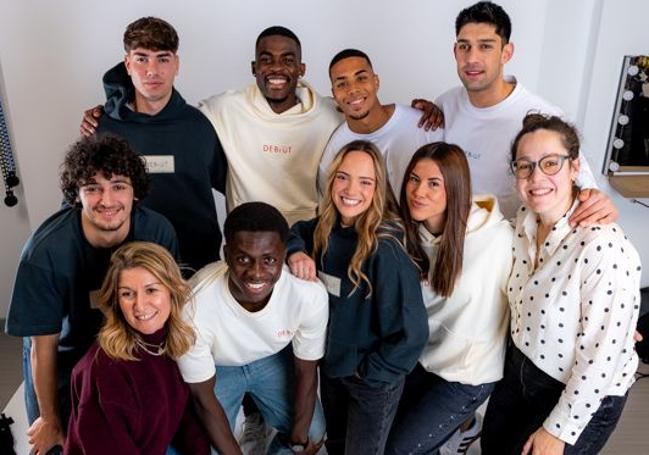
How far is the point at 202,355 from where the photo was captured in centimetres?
182

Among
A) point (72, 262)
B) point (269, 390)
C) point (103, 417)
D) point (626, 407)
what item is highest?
point (72, 262)

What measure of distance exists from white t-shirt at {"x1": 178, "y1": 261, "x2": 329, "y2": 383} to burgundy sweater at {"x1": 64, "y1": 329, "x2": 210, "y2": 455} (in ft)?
0.33

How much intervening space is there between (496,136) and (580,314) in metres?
0.88

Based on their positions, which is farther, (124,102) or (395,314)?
(124,102)

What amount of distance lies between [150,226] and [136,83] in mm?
657

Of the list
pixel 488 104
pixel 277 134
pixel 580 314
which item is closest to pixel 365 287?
pixel 580 314

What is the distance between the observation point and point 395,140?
91.5 inches

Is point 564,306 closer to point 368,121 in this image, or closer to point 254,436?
point 368,121

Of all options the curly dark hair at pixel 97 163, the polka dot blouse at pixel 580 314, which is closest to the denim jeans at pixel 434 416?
the polka dot blouse at pixel 580 314

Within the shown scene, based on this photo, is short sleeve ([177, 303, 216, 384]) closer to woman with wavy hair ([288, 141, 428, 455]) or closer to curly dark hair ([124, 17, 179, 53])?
woman with wavy hair ([288, 141, 428, 455])

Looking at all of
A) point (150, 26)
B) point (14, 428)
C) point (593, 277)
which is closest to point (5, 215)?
point (14, 428)

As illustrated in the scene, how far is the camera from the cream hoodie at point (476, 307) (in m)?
1.87

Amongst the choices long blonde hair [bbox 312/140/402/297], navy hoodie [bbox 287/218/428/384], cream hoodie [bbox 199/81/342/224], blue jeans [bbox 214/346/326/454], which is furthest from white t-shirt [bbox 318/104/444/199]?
blue jeans [bbox 214/346/326/454]

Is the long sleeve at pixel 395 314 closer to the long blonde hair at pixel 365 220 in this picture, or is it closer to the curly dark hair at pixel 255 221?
the long blonde hair at pixel 365 220
